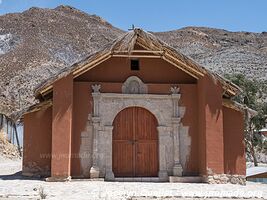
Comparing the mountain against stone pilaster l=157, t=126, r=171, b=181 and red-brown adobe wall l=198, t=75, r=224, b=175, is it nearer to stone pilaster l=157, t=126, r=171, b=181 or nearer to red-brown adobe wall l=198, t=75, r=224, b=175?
stone pilaster l=157, t=126, r=171, b=181

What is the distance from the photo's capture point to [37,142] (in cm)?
1491

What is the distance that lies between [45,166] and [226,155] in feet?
19.9

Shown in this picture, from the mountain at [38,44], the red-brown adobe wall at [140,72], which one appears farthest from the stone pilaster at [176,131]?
the mountain at [38,44]

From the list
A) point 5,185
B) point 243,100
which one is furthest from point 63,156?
point 243,100

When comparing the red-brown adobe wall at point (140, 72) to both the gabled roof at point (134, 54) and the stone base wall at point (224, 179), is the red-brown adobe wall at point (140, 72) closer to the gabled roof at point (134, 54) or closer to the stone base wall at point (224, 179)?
the gabled roof at point (134, 54)

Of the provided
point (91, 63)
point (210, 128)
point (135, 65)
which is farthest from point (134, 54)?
point (210, 128)

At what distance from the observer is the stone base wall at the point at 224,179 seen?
46.1 feet

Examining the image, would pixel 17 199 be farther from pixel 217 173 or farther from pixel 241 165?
pixel 241 165

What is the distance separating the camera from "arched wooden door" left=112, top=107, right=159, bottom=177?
14.8 m

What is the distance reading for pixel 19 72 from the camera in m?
49.1

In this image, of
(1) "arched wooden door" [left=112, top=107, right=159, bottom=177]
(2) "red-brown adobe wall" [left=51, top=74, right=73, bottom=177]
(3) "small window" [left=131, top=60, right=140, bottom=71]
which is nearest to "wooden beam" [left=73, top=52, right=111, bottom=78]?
(2) "red-brown adobe wall" [left=51, top=74, right=73, bottom=177]

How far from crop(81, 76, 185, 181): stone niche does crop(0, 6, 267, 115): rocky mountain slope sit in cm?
1553

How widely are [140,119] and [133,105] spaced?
544mm

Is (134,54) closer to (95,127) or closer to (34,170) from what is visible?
(95,127)
